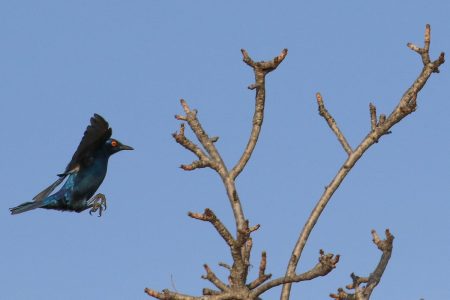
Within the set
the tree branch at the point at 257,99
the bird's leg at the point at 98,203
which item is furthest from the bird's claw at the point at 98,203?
the tree branch at the point at 257,99

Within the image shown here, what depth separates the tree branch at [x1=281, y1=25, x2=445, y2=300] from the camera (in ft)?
30.9

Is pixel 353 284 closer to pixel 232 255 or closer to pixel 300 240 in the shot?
pixel 300 240

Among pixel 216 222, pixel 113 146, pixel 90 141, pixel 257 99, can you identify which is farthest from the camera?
pixel 113 146

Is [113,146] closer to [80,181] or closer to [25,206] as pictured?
[80,181]

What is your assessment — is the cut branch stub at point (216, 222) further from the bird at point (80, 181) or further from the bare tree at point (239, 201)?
the bird at point (80, 181)

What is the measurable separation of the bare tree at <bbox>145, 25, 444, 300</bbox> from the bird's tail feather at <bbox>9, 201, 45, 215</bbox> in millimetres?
6400

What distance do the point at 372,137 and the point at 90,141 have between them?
6908mm

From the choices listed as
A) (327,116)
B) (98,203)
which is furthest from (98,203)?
(327,116)

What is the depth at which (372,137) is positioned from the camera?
10031mm

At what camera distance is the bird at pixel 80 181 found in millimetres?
15969

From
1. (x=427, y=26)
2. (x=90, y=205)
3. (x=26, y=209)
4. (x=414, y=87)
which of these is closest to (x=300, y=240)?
(x=414, y=87)

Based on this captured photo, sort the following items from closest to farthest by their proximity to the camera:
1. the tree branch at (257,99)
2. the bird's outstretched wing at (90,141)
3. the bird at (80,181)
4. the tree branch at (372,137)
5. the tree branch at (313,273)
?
the tree branch at (313,273) < the tree branch at (372,137) < the tree branch at (257,99) < the bird's outstretched wing at (90,141) < the bird at (80,181)

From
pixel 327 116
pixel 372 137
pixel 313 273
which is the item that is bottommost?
pixel 313 273

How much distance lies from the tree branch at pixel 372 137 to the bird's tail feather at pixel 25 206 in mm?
7847
